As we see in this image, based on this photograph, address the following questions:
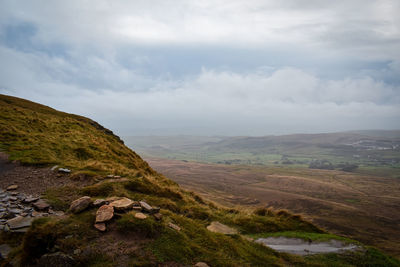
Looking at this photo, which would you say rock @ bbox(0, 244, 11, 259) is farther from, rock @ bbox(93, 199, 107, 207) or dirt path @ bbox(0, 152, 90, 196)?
dirt path @ bbox(0, 152, 90, 196)

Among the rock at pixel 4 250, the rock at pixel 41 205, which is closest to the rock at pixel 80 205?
the rock at pixel 41 205

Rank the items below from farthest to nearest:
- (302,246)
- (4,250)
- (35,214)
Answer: (302,246) < (35,214) < (4,250)

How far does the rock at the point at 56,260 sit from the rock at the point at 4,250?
62.3 inches

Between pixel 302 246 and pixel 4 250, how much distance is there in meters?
15.3

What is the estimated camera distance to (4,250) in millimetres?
6816

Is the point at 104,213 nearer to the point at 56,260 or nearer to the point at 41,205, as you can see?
the point at 56,260

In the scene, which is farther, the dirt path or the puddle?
the puddle

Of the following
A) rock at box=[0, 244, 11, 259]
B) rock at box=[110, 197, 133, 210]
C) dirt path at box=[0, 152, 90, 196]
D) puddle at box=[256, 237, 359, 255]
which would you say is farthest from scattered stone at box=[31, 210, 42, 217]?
puddle at box=[256, 237, 359, 255]

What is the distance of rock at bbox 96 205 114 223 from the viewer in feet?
26.1

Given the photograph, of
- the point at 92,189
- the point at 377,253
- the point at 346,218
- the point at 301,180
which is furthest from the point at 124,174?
the point at 301,180

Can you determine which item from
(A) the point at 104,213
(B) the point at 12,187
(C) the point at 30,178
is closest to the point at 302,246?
(A) the point at 104,213

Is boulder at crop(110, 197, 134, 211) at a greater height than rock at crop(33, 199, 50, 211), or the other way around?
boulder at crop(110, 197, 134, 211)

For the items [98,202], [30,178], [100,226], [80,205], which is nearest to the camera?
[100,226]

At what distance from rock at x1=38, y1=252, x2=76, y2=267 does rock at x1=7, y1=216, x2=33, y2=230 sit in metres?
2.69
